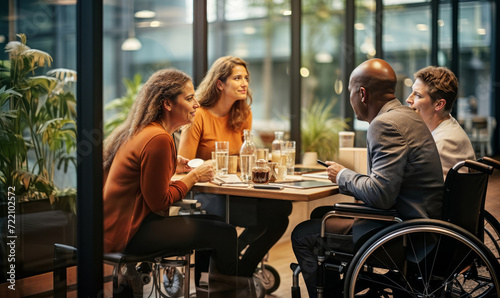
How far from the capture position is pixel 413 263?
2367 millimetres

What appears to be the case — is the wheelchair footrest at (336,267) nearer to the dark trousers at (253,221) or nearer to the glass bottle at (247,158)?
the glass bottle at (247,158)

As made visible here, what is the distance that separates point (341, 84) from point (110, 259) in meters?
3.39

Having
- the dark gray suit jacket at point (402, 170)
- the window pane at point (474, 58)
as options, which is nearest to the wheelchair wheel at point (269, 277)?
the dark gray suit jacket at point (402, 170)

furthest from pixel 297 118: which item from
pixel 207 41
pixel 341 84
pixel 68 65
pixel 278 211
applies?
pixel 68 65

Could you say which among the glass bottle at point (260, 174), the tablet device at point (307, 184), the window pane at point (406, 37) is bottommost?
the tablet device at point (307, 184)

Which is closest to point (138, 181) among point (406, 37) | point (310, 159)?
point (310, 159)

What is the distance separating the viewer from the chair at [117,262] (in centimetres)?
238

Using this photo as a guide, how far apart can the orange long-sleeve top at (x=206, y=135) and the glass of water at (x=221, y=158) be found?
34 cm

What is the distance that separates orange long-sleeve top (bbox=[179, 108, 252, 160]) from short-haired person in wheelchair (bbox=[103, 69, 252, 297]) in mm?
597

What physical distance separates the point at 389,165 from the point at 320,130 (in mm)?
2662

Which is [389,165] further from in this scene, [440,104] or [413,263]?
[440,104]

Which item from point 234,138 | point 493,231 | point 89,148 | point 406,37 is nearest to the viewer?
point 89,148

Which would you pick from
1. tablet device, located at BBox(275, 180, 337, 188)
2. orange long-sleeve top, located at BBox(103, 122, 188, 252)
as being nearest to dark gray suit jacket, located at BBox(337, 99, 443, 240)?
tablet device, located at BBox(275, 180, 337, 188)

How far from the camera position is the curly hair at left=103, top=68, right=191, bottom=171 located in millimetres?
2422
